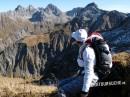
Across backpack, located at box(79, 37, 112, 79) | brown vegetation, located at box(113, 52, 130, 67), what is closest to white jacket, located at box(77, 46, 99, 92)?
backpack, located at box(79, 37, 112, 79)

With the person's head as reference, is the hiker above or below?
below

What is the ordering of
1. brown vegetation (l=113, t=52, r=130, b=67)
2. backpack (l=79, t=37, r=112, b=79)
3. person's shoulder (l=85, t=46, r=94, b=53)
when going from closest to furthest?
person's shoulder (l=85, t=46, r=94, b=53) → backpack (l=79, t=37, r=112, b=79) → brown vegetation (l=113, t=52, r=130, b=67)

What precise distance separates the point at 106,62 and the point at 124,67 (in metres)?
3.63

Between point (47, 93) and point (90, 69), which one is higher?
point (90, 69)

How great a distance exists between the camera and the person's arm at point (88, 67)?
7734 millimetres

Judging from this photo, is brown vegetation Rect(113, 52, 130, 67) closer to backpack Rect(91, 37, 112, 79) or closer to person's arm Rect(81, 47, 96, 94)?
backpack Rect(91, 37, 112, 79)

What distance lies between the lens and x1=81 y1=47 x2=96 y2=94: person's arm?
25.4ft

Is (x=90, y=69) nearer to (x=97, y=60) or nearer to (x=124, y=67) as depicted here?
(x=97, y=60)

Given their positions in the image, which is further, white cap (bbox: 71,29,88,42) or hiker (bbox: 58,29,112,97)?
white cap (bbox: 71,29,88,42)

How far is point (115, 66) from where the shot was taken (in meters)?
11.8

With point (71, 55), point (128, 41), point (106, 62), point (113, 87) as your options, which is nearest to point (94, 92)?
point (113, 87)

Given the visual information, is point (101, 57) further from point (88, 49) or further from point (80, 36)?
point (80, 36)

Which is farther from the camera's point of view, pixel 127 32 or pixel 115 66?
pixel 127 32

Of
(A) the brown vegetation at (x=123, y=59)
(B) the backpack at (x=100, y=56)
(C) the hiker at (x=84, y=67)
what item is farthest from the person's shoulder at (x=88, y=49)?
(A) the brown vegetation at (x=123, y=59)
